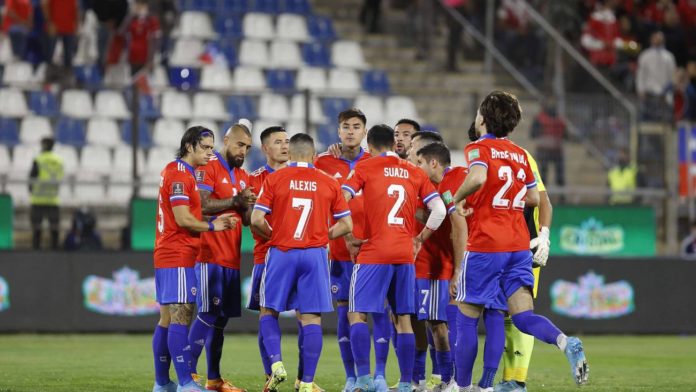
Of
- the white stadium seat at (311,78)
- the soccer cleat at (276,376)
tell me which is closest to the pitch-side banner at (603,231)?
the white stadium seat at (311,78)

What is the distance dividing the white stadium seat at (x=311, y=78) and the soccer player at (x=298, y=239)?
13674 millimetres

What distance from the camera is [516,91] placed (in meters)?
24.9

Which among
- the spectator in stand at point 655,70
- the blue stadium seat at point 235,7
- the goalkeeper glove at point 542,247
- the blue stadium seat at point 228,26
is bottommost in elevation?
the goalkeeper glove at point 542,247

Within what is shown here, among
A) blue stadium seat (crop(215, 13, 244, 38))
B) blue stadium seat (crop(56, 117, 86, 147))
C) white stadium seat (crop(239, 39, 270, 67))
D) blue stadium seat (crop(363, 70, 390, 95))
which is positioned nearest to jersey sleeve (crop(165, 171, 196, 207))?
blue stadium seat (crop(56, 117, 86, 147))

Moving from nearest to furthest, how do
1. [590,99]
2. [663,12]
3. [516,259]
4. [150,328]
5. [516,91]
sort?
[516,259]
[150,328]
[590,99]
[516,91]
[663,12]

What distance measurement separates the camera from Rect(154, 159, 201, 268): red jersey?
37.2 feet

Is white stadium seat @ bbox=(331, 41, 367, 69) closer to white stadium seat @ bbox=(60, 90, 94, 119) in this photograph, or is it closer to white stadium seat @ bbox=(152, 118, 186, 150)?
white stadium seat @ bbox=(152, 118, 186, 150)

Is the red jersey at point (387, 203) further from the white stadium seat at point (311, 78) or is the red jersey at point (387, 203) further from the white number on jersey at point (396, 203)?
the white stadium seat at point (311, 78)

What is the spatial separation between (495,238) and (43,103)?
12.1 meters

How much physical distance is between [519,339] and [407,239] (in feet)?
4.46

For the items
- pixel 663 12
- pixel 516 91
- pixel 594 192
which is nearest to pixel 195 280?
pixel 594 192

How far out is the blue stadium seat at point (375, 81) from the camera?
25.7 metres

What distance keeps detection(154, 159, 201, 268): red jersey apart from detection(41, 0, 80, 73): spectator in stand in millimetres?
12593

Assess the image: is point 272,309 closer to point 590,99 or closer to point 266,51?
point 590,99
